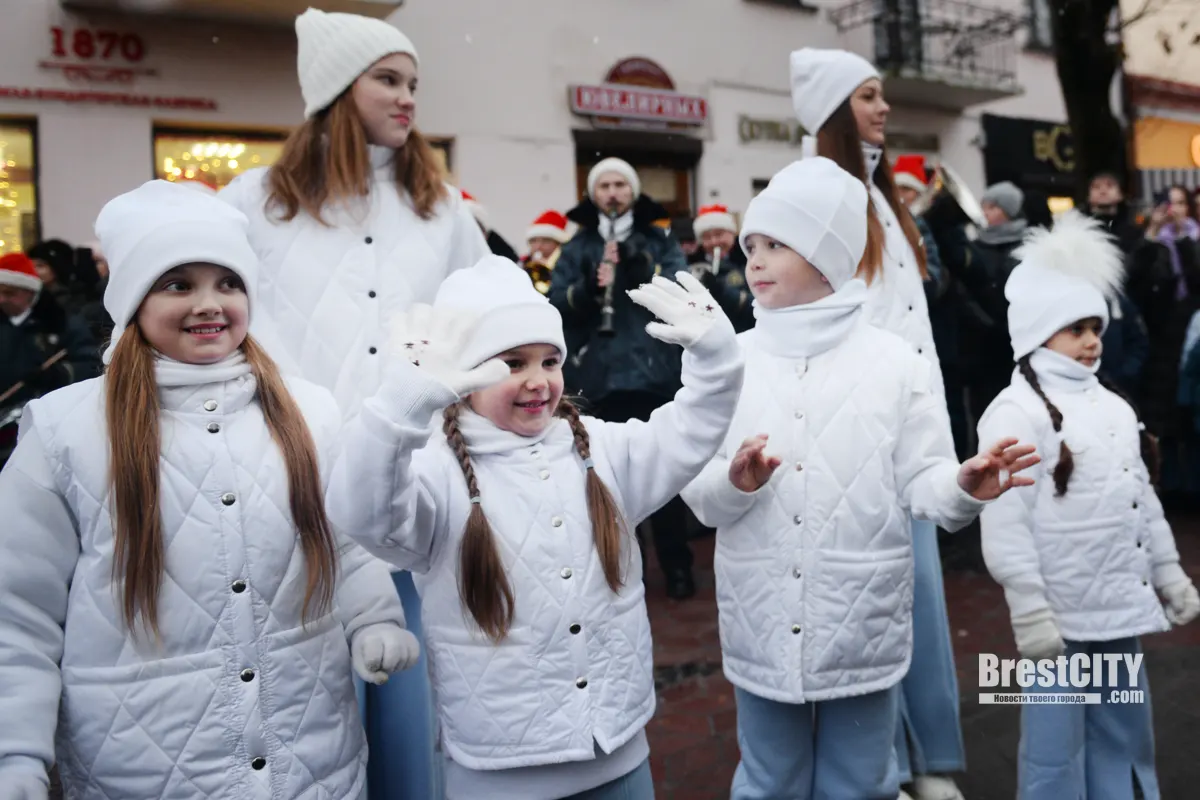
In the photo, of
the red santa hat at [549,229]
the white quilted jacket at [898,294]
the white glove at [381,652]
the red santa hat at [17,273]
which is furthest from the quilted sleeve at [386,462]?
the red santa hat at [549,229]

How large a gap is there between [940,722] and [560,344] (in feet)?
6.05

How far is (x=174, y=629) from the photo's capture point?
6.56ft

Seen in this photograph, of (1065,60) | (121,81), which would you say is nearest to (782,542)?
(121,81)

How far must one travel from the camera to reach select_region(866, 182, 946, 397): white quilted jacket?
131 inches

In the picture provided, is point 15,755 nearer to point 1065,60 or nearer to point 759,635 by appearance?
point 759,635

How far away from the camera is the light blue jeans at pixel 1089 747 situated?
2.88 m

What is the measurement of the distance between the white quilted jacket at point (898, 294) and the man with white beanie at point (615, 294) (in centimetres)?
205

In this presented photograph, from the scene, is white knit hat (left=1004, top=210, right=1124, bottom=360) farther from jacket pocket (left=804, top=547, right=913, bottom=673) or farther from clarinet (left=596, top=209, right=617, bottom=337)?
clarinet (left=596, top=209, right=617, bottom=337)

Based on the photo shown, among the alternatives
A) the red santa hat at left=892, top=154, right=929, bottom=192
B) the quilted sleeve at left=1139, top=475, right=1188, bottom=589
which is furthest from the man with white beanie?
the quilted sleeve at left=1139, top=475, right=1188, bottom=589

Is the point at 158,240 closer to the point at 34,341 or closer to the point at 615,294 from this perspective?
the point at 615,294

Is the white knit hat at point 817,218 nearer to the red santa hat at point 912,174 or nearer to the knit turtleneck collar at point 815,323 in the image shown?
the knit turtleneck collar at point 815,323

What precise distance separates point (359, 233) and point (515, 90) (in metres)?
9.80

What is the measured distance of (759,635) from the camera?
2.71 metres

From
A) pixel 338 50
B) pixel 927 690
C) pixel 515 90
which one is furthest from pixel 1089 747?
pixel 515 90
